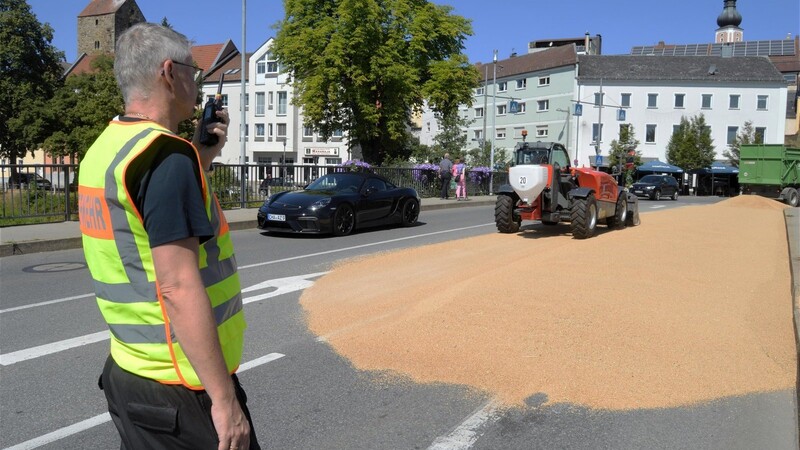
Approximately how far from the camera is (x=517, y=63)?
79.0 metres

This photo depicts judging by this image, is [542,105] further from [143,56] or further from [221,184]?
[143,56]

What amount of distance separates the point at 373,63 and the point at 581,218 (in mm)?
15411

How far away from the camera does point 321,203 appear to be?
13.8 meters

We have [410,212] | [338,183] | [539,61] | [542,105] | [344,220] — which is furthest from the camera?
[539,61]

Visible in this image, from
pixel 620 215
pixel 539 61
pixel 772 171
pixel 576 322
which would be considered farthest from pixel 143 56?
pixel 539 61

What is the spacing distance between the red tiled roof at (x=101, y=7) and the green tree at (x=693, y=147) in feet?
245

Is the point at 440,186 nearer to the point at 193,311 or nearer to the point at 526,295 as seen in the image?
the point at 526,295

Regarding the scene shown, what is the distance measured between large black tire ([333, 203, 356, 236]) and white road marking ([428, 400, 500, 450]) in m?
9.90

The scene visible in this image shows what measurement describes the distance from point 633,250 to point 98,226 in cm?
951

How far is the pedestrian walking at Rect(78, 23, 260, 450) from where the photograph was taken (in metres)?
1.74

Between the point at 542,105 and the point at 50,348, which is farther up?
the point at 542,105

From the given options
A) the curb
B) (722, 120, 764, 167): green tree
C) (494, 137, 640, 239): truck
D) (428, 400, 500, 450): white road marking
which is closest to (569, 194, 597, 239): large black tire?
(494, 137, 640, 239): truck

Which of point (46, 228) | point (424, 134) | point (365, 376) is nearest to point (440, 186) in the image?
point (46, 228)

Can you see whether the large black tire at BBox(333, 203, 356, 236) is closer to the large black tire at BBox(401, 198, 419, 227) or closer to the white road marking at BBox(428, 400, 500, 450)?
the large black tire at BBox(401, 198, 419, 227)
